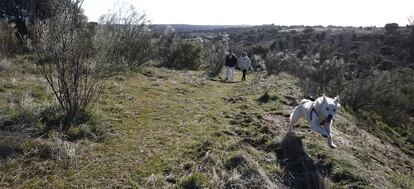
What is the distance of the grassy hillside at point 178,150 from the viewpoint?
529 centimetres

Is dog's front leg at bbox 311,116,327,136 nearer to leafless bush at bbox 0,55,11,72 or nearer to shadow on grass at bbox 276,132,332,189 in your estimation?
shadow on grass at bbox 276,132,332,189

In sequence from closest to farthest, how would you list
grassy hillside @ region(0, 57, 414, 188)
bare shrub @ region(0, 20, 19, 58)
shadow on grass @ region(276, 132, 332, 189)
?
grassy hillside @ region(0, 57, 414, 188) < shadow on grass @ region(276, 132, 332, 189) < bare shrub @ region(0, 20, 19, 58)

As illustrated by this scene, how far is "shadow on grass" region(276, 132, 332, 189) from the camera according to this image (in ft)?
20.2

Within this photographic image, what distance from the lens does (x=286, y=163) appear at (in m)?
6.65

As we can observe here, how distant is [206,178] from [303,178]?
5.64 feet

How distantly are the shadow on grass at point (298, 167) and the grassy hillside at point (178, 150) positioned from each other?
18 millimetres

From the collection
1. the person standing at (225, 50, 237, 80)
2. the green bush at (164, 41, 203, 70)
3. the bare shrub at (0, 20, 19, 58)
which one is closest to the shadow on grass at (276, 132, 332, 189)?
the person standing at (225, 50, 237, 80)

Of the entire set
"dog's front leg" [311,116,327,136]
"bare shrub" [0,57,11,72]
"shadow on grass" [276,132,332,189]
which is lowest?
"shadow on grass" [276,132,332,189]

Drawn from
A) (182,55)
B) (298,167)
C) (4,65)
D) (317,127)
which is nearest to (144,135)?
(298,167)

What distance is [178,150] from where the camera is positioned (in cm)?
638

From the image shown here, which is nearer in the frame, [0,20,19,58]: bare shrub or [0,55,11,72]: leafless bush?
[0,55,11,72]: leafless bush

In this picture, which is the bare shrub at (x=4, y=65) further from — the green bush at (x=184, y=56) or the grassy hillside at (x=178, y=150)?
the green bush at (x=184, y=56)

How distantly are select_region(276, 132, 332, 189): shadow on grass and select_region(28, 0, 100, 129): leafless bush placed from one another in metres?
→ 3.55

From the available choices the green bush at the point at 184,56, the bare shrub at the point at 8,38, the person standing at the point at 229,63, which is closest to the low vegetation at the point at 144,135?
the bare shrub at the point at 8,38
